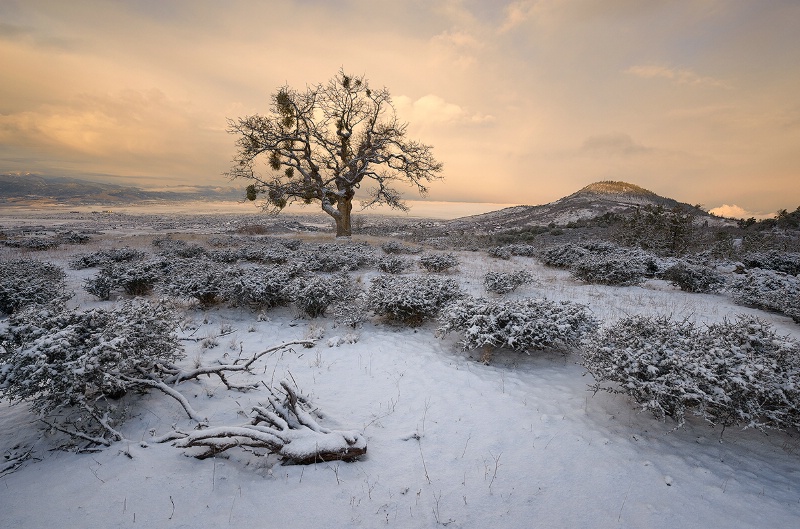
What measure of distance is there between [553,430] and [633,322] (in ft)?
7.64

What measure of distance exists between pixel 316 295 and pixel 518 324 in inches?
187

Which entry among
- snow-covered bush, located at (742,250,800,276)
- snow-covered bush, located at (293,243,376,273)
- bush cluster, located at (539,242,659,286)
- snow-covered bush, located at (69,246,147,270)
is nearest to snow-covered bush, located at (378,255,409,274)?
snow-covered bush, located at (293,243,376,273)

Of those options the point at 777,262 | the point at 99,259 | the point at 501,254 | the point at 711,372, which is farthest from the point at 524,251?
the point at 99,259

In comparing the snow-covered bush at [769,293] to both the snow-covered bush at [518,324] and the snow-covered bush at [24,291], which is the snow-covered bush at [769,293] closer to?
the snow-covered bush at [518,324]

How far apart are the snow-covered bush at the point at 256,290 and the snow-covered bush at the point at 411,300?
2403 millimetres

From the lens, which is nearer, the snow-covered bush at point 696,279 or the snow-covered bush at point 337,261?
the snow-covered bush at point 696,279

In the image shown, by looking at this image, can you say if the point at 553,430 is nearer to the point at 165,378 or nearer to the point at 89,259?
the point at 165,378

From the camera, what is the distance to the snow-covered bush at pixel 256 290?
27.3ft

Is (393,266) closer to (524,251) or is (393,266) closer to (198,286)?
(198,286)

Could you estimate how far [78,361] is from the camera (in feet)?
11.5

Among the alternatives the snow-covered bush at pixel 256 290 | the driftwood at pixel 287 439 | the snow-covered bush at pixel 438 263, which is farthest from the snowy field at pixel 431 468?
the snow-covered bush at pixel 438 263

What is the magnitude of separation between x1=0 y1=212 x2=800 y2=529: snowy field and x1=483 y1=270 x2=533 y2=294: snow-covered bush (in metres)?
4.67

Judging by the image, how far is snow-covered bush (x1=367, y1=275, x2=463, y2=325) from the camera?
7.61m

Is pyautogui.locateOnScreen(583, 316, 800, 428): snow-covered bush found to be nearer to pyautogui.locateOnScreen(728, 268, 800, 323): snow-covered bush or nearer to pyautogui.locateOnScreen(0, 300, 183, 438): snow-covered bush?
pyautogui.locateOnScreen(728, 268, 800, 323): snow-covered bush
